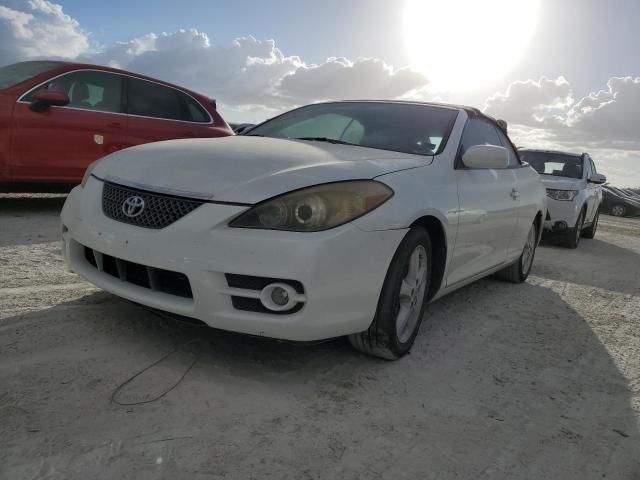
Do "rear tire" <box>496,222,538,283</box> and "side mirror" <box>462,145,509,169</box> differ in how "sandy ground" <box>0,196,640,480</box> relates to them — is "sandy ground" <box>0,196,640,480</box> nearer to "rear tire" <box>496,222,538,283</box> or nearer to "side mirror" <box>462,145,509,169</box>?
"side mirror" <box>462,145,509,169</box>

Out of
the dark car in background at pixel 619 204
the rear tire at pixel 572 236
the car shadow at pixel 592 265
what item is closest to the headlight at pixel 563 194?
the rear tire at pixel 572 236

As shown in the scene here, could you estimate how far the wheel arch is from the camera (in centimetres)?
297

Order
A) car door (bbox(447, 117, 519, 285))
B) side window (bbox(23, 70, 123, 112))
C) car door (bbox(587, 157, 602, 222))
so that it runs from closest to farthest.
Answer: car door (bbox(447, 117, 519, 285)) → side window (bbox(23, 70, 123, 112)) → car door (bbox(587, 157, 602, 222))

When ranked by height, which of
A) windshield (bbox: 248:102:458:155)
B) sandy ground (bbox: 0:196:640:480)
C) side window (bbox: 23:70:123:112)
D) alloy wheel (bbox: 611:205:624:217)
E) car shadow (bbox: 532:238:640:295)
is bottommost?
alloy wheel (bbox: 611:205:624:217)

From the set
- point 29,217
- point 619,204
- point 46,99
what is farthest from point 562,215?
point 619,204

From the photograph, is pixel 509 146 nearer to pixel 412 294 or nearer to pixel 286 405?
pixel 412 294

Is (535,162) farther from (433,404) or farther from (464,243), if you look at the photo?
(433,404)

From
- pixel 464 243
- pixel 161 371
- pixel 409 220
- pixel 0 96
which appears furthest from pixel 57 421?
pixel 0 96

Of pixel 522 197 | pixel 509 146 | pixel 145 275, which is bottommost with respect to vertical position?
pixel 145 275

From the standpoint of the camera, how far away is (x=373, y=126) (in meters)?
3.54

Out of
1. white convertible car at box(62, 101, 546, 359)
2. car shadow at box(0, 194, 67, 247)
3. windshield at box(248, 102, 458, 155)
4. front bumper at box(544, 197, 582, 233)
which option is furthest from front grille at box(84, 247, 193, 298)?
front bumper at box(544, 197, 582, 233)

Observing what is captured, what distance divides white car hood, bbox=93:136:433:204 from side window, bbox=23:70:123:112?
3.21 m

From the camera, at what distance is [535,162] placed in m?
9.02

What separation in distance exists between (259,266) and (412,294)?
0.99 m
